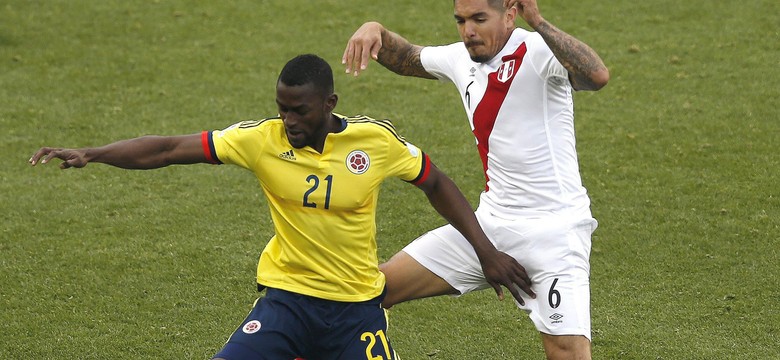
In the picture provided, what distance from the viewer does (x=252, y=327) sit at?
5766mm

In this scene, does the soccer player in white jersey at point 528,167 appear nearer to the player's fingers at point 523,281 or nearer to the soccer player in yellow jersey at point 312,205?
the player's fingers at point 523,281

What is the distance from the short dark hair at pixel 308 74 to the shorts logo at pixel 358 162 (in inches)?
13.7

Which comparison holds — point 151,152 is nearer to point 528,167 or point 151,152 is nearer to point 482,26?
point 482,26

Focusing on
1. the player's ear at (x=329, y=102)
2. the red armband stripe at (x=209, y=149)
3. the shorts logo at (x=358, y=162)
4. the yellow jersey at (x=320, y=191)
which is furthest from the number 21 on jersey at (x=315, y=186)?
the red armband stripe at (x=209, y=149)

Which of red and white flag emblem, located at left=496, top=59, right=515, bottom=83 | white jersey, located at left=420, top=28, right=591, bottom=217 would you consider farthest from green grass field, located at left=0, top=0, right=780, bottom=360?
red and white flag emblem, located at left=496, top=59, right=515, bottom=83

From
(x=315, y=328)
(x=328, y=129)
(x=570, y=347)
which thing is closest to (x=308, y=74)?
(x=328, y=129)

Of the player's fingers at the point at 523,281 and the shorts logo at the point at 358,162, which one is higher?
the shorts logo at the point at 358,162

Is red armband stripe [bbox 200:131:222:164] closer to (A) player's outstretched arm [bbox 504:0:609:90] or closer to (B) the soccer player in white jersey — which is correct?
(B) the soccer player in white jersey

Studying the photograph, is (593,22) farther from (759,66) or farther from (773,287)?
(773,287)

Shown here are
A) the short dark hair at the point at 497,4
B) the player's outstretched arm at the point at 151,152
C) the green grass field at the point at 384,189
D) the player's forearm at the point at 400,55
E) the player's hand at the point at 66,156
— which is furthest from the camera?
the green grass field at the point at 384,189

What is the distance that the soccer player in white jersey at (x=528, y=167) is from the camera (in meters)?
6.20

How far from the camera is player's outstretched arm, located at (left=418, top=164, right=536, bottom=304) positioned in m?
6.17

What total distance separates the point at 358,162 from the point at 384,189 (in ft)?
14.4

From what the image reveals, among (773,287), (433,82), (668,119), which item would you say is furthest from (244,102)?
(773,287)
